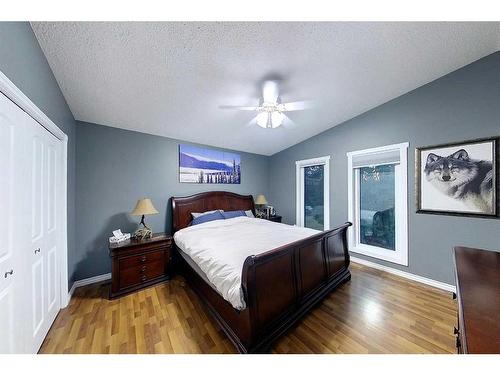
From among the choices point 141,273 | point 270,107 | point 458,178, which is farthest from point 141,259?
point 458,178

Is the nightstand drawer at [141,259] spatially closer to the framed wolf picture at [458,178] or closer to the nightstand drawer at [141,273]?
the nightstand drawer at [141,273]

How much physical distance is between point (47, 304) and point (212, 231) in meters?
1.71

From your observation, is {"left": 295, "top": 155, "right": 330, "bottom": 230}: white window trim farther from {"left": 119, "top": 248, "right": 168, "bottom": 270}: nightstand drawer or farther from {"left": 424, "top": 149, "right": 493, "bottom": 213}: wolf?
{"left": 119, "top": 248, "right": 168, "bottom": 270}: nightstand drawer

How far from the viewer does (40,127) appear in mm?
1529

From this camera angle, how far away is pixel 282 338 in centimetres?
162

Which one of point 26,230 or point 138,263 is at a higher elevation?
point 26,230

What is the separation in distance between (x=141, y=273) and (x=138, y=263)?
14cm

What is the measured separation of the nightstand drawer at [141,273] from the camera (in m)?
2.31

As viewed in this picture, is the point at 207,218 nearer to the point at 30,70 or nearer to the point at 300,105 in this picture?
the point at 300,105

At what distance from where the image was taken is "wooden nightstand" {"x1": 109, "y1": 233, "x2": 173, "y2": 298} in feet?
7.39

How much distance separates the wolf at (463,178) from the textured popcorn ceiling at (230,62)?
1.10 meters

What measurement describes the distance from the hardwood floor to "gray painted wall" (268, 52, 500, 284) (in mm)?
559
